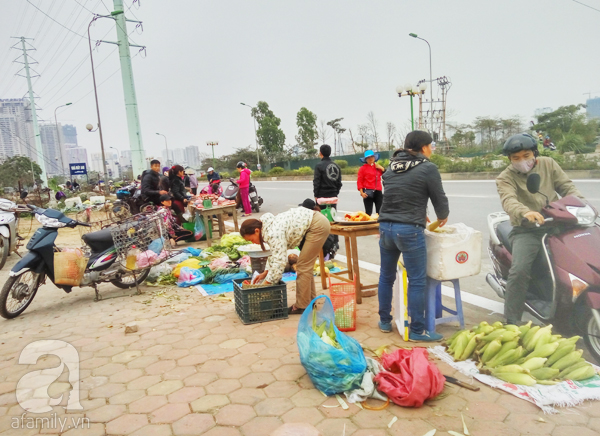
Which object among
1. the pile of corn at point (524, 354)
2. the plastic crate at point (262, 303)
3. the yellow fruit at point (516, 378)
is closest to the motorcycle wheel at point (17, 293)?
the plastic crate at point (262, 303)

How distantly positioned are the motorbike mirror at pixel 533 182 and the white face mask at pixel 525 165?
0.11 metres

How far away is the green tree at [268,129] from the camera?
162ft

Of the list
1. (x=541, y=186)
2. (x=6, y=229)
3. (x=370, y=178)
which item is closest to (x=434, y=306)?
(x=541, y=186)

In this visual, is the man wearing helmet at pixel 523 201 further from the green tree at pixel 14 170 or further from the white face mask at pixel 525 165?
the green tree at pixel 14 170

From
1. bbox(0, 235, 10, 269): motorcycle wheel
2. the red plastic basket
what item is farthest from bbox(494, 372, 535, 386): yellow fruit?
bbox(0, 235, 10, 269): motorcycle wheel

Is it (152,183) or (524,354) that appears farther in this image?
(152,183)

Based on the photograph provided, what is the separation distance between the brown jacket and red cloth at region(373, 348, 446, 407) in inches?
63.1

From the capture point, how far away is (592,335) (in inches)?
125

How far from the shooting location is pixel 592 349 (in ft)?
10.5

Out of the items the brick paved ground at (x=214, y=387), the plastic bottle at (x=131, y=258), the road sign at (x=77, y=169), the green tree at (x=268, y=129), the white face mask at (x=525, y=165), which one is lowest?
the brick paved ground at (x=214, y=387)

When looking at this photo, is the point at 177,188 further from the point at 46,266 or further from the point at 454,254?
the point at 454,254

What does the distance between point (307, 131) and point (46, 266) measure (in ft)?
143

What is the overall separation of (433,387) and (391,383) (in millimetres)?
278

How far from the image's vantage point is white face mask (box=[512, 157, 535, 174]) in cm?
380
